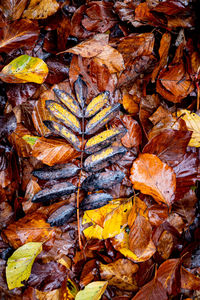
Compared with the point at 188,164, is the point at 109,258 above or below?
below

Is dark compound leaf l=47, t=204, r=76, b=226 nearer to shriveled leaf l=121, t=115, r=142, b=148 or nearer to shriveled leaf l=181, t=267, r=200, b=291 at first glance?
shriveled leaf l=121, t=115, r=142, b=148

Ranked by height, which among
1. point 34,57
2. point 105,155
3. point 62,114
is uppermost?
point 34,57

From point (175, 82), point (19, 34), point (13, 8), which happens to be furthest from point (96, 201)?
point (13, 8)

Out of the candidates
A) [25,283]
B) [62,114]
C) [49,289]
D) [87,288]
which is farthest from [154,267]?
[62,114]

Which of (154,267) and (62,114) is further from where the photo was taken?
(154,267)

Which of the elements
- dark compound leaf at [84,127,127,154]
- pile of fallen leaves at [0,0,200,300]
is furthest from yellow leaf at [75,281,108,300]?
dark compound leaf at [84,127,127,154]

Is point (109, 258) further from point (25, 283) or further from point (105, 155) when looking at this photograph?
point (105, 155)
